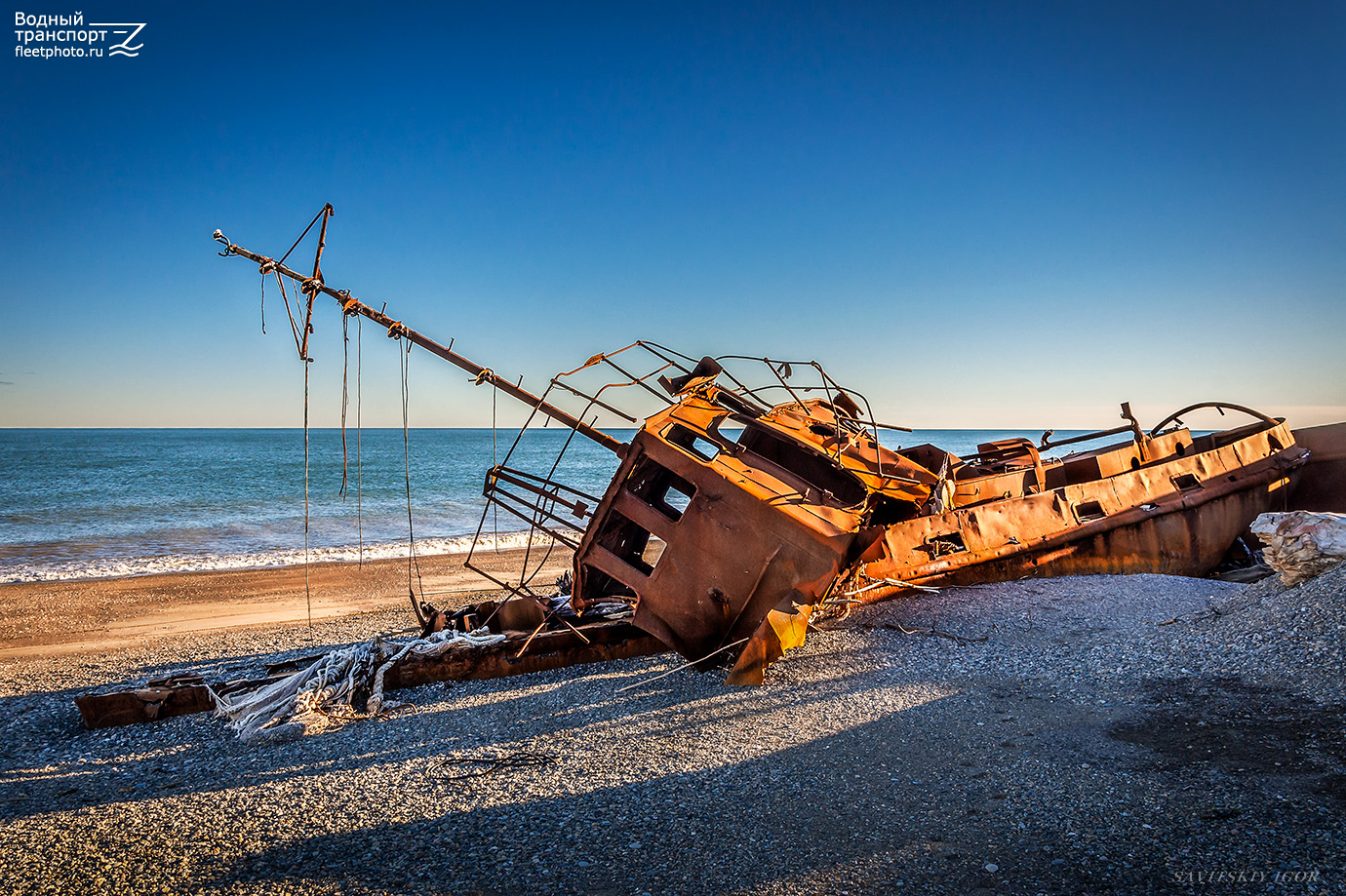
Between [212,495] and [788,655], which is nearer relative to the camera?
[788,655]

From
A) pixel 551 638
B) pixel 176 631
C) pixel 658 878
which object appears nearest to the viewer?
pixel 658 878

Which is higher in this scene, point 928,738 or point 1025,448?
point 1025,448

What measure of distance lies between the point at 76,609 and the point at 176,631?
9.68 feet

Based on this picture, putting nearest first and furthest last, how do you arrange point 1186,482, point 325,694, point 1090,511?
point 325,694, point 1090,511, point 1186,482

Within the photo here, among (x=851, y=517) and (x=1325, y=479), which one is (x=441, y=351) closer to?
(x=851, y=517)

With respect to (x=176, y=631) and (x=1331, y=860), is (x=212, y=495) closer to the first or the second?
(x=176, y=631)

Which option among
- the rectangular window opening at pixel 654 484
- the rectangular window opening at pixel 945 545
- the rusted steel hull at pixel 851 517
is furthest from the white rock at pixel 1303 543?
the rectangular window opening at pixel 654 484

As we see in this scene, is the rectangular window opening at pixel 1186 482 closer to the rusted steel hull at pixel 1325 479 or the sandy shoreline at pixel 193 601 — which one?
the rusted steel hull at pixel 1325 479

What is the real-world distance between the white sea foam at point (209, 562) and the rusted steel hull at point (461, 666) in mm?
6694

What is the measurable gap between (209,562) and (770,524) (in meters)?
15.6

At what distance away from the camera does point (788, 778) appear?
4930 millimetres

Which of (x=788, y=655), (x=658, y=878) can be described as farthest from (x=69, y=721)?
(x=788, y=655)

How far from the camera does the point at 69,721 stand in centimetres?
666

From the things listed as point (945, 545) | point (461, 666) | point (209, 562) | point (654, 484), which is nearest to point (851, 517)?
point (654, 484)
